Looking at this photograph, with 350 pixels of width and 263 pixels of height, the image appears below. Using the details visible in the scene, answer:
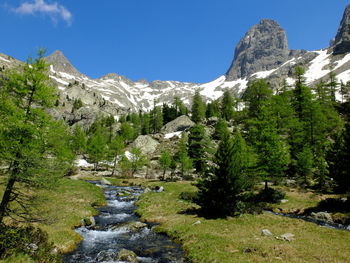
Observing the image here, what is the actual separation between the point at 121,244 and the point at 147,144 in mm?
77354

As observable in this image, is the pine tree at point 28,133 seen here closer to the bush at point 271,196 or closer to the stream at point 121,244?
the stream at point 121,244

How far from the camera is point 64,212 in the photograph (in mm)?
25219

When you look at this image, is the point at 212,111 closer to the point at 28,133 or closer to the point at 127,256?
the point at 127,256

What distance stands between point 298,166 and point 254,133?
1289 cm

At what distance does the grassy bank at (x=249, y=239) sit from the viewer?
14.8 meters

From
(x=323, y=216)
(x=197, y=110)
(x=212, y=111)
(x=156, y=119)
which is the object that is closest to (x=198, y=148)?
(x=323, y=216)

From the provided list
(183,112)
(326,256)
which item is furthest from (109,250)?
(183,112)

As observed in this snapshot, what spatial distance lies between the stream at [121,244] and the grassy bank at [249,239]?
1143 millimetres

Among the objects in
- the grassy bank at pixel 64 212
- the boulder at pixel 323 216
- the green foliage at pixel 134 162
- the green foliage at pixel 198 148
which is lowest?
the grassy bank at pixel 64 212

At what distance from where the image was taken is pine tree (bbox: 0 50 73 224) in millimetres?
12359

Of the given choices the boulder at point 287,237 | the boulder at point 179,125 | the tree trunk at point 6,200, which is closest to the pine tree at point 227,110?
the boulder at point 179,125

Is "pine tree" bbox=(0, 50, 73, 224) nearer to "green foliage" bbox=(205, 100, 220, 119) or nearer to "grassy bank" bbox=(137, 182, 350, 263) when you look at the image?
"grassy bank" bbox=(137, 182, 350, 263)

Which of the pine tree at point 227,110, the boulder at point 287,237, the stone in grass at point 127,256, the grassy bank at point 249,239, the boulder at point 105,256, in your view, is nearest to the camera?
the grassy bank at point 249,239

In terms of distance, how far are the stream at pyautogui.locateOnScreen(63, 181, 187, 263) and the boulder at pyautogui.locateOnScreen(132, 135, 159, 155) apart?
212ft
